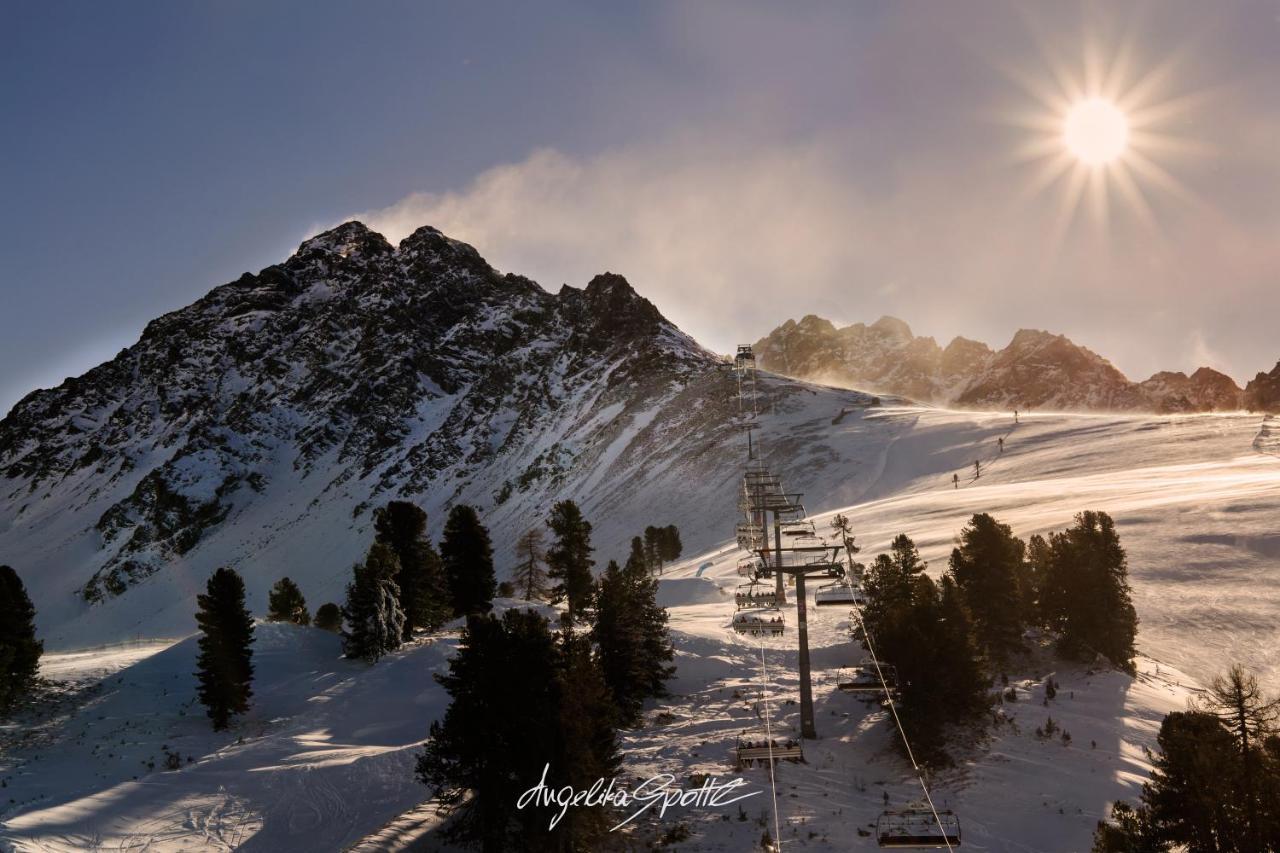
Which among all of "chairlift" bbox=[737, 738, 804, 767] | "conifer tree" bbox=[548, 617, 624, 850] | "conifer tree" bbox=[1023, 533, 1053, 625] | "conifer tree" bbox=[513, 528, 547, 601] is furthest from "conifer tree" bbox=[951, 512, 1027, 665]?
"conifer tree" bbox=[513, 528, 547, 601]

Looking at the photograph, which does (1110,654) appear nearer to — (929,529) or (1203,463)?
(929,529)

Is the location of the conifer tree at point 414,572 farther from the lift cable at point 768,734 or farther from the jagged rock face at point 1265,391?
the jagged rock face at point 1265,391

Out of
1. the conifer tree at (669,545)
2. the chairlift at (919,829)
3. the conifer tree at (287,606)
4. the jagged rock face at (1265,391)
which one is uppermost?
the jagged rock face at (1265,391)

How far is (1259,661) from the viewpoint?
34.4 metres

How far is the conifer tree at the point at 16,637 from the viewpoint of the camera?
3415cm

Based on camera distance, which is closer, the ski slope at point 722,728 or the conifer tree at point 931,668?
the ski slope at point 722,728

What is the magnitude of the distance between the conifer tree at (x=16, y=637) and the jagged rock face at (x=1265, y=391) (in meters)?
197

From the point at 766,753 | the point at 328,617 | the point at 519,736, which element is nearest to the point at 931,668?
the point at 766,753

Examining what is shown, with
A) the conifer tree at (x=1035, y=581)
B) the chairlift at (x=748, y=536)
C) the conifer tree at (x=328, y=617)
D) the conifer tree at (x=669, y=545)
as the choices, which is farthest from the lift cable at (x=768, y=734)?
the conifer tree at (x=328, y=617)

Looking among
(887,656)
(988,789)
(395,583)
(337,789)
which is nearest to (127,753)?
(337,789)

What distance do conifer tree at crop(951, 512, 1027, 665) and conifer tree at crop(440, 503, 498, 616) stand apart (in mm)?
32028

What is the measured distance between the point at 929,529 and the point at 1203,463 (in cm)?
3369

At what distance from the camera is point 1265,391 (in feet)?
525

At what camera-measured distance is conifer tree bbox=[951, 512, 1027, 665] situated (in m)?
34.9
